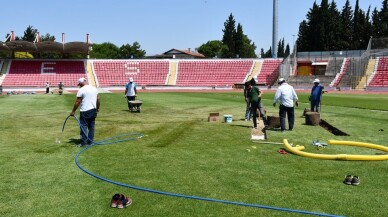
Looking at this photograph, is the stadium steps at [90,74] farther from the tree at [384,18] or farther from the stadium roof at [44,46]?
the tree at [384,18]

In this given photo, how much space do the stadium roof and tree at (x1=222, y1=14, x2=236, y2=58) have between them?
45105mm

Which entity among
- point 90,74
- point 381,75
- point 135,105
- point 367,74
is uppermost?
point 367,74

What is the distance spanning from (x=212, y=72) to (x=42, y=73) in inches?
1207

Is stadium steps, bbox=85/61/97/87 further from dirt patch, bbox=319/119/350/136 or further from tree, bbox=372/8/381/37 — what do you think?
tree, bbox=372/8/381/37

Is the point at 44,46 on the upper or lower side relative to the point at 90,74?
upper

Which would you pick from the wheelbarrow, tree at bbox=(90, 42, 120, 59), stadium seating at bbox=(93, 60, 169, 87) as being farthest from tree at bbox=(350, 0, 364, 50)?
tree at bbox=(90, 42, 120, 59)

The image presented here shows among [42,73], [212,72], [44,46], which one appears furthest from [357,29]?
[42,73]

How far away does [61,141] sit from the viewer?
1227 cm

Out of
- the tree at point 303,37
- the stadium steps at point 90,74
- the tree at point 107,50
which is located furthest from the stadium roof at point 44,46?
the tree at point 107,50

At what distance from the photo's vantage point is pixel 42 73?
67.2m

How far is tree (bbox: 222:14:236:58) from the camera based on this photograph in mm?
101625

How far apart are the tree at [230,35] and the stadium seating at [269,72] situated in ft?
98.1

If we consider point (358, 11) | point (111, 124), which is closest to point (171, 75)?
point (358, 11)

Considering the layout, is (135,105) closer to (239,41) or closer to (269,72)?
(269,72)
